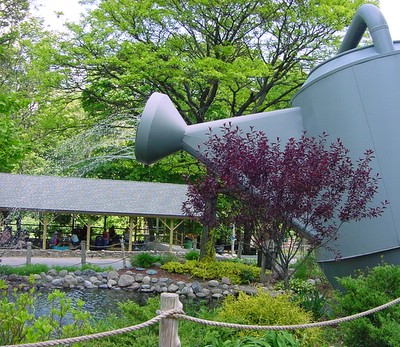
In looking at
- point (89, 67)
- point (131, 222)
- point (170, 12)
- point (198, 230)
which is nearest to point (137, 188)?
point (131, 222)

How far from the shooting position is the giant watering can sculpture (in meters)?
7.96

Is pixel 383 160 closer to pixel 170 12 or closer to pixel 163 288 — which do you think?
pixel 163 288

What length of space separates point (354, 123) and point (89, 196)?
A: 1964 cm

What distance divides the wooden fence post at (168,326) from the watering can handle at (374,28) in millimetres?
6357

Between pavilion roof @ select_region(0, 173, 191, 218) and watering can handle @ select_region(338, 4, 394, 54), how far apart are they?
15569 mm

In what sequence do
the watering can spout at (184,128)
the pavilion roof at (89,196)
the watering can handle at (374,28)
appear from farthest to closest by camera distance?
the pavilion roof at (89,196)
the watering can spout at (184,128)
the watering can handle at (374,28)

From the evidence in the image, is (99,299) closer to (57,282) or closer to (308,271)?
(57,282)

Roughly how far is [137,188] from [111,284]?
1189 centimetres

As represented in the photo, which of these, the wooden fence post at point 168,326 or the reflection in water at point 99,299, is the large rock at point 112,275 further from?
the wooden fence post at point 168,326

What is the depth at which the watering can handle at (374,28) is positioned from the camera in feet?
26.9

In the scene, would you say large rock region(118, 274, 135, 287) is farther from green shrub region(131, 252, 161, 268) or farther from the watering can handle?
the watering can handle

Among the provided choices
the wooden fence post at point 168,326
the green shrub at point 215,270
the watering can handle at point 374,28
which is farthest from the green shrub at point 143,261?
the wooden fence post at point 168,326

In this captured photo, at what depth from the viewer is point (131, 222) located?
2600 centimetres

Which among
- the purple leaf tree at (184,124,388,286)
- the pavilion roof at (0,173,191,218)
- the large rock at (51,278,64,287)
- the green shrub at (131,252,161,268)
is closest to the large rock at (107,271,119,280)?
the large rock at (51,278,64,287)
